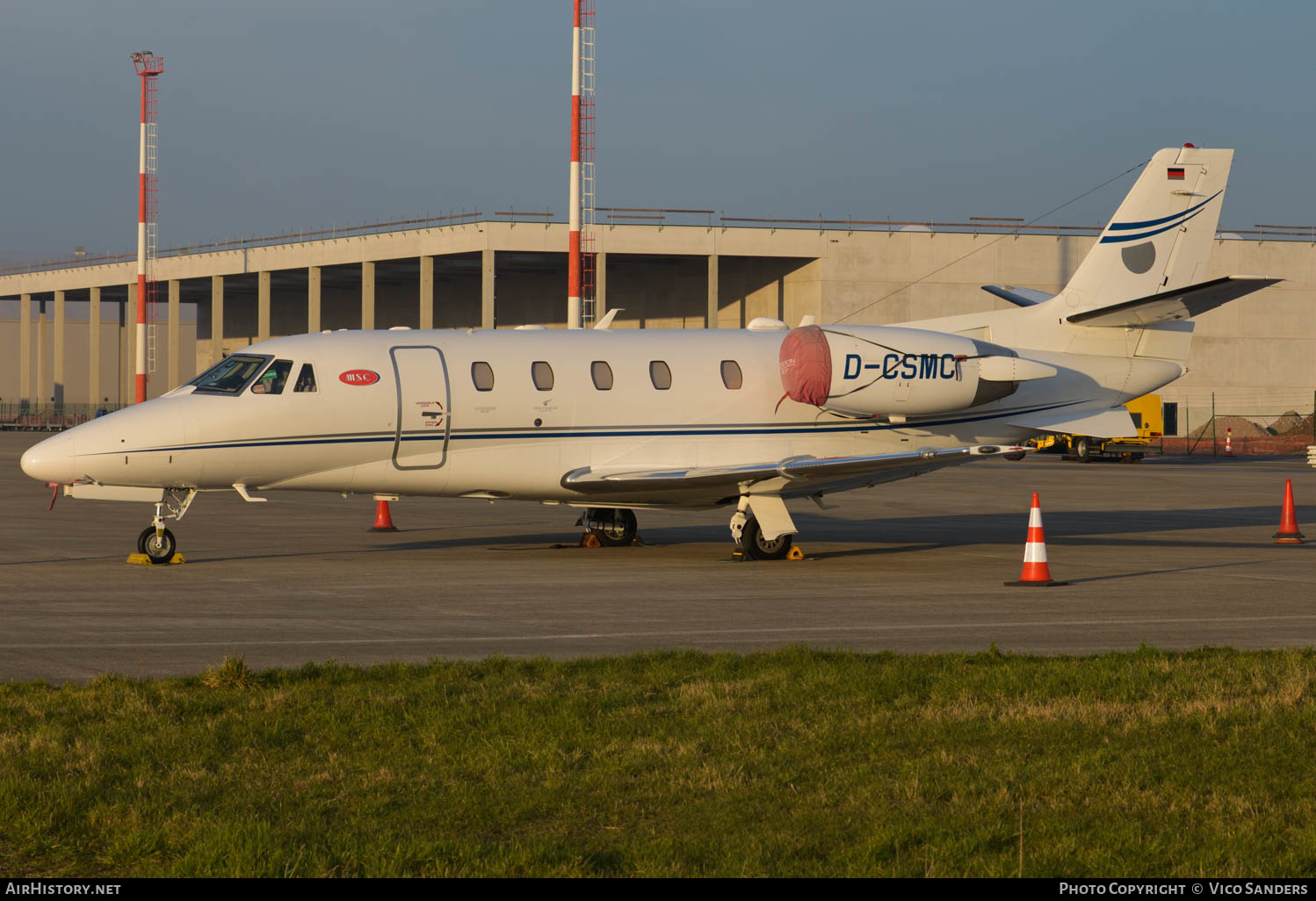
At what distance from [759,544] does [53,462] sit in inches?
367

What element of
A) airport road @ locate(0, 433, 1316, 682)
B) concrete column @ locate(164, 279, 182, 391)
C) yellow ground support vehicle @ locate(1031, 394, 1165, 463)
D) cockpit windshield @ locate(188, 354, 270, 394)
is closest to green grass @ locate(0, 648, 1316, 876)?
airport road @ locate(0, 433, 1316, 682)

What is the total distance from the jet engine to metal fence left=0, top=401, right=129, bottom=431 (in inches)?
2793

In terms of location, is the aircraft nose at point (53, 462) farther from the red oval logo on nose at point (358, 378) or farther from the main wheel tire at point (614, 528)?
the main wheel tire at point (614, 528)

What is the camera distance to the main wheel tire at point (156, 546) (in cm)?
1802

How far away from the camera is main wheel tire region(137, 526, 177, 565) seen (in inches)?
709

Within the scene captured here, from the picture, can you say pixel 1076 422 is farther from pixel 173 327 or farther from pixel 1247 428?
pixel 173 327

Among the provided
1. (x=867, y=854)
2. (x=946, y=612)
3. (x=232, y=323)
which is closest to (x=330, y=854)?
(x=867, y=854)

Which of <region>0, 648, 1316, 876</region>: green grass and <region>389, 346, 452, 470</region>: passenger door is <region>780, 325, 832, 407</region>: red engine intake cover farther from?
<region>0, 648, 1316, 876</region>: green grass

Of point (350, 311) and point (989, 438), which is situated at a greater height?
point (350, 311)

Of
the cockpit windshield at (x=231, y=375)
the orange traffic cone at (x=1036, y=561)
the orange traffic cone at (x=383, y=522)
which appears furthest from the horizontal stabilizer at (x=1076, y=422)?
the cockpit windshield at (x=231, y=375)

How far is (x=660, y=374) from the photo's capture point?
1981cm

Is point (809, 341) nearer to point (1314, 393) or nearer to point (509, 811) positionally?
point (509, 811)

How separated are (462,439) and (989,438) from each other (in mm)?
8012

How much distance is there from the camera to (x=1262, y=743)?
8047 mm
